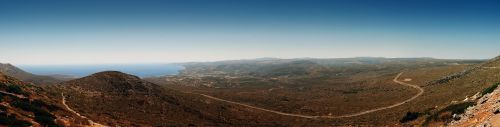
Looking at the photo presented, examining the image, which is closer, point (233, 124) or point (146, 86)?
point (233, 124)

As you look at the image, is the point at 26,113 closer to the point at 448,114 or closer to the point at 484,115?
the point at 484,115

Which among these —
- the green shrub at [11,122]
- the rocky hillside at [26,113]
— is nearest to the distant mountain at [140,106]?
the rocky hillside at [26,113]

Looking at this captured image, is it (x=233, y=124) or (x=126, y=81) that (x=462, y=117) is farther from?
(x=126, y=81)

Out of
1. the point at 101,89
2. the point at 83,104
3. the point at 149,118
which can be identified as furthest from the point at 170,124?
the point at 101,89

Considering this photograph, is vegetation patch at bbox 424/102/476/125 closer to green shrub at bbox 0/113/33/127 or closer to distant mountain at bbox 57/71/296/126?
distant mountain at bbox 57/71/296/126

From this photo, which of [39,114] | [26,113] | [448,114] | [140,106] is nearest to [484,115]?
[448,114]

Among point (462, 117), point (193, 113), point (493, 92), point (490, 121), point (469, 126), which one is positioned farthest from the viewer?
point (193, 113)

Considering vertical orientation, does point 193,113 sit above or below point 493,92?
below

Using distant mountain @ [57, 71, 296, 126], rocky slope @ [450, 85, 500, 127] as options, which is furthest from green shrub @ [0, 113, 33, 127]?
rocky slope @ [450, 85, 500, 127]

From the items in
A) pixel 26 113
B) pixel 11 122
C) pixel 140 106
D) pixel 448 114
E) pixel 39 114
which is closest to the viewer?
pixel 11 122

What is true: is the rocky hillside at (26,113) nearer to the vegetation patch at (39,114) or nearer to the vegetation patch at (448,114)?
the vegetation patch at (39,114)
